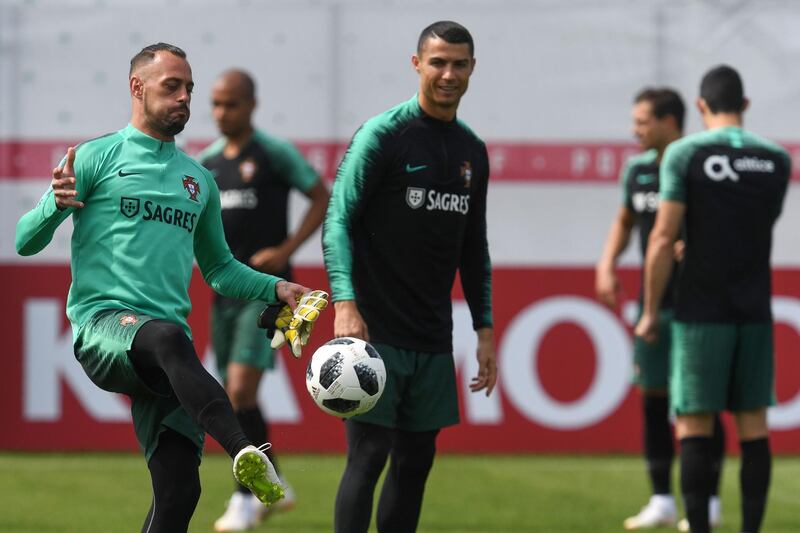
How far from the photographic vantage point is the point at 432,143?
557 centimetres

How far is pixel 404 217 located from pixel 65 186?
4.72 feet

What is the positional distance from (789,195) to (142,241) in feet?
23.3

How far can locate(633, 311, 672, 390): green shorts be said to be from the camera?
8130mm

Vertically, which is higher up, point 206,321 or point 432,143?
point 432,143

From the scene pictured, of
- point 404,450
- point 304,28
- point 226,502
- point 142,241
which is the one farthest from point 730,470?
point 142,241

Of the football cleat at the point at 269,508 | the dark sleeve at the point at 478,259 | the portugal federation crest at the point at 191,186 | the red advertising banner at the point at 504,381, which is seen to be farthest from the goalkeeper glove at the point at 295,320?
the red advertising banner at the point at 504,381

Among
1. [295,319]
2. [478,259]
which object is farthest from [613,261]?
[295,319]

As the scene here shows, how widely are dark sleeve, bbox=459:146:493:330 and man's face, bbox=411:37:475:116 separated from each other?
1.15 ft

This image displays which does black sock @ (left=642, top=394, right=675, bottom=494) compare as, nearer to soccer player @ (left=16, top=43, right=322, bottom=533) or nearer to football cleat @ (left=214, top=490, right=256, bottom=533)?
football cleat @ (left=214, top=490, right=256, bottom=533)

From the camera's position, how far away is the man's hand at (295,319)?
4.85 m

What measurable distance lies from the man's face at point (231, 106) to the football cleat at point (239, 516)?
2.04 meters

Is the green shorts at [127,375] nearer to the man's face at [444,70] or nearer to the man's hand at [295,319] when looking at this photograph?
the man's hand at [295,319]

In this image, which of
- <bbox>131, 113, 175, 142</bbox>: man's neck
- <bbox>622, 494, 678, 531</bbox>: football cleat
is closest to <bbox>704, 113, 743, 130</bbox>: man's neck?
<bbox>622, 494, 678, 531</bbox>: football cleat

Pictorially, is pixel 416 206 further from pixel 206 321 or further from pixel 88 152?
pixel 206 321
